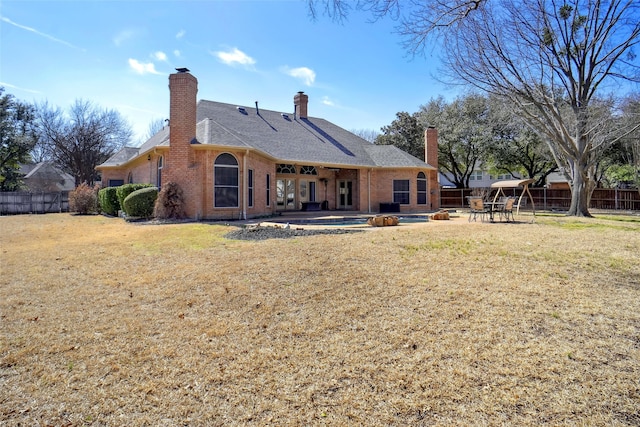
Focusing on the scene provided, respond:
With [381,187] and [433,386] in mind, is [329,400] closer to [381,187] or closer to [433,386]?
[433,386]

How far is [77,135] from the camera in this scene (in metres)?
32.0

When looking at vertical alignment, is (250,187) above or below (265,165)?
below

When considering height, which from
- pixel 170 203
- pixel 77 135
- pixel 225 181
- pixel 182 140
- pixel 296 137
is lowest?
pixel 170 203

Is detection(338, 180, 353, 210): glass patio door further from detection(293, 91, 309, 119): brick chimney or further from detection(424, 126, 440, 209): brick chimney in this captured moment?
detection(293, 91, 309, 119): brick chimney

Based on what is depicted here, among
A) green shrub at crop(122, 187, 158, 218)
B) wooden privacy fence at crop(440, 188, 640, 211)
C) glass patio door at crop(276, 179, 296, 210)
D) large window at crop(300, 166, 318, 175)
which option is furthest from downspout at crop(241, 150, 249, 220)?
wooden privacy fence at crop(440, 188, 640, 211)

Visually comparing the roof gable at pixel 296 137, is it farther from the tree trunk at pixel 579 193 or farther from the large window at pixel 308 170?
the tree trunk at pixel 579 193

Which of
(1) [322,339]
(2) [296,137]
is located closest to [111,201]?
(2) [296,137]

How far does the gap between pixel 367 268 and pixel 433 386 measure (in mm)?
3220

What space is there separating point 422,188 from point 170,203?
1526 cm

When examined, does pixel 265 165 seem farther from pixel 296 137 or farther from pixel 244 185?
pixel 296 137

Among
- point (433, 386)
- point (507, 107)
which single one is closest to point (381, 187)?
point (507, 107)

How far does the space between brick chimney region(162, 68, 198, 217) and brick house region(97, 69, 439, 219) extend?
1.4 inches

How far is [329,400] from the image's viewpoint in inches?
104

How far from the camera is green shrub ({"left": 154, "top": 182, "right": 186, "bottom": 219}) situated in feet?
43.3
